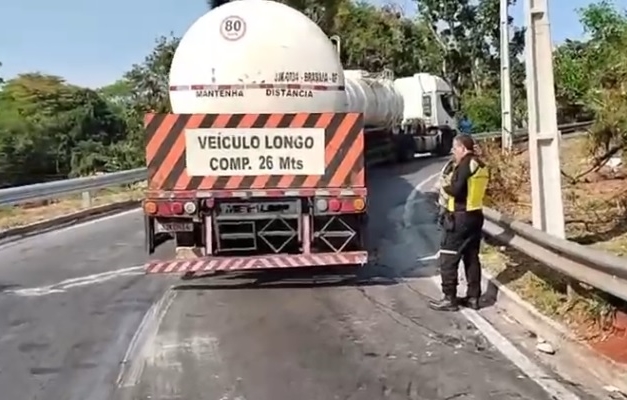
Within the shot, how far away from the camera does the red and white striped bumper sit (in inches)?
402

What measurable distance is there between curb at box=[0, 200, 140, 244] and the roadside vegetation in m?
7.80

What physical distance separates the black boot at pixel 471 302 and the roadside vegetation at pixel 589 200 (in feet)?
1.46

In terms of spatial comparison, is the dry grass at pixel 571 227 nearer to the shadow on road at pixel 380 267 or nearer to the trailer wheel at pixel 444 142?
the shadow on road at pixel 380 267

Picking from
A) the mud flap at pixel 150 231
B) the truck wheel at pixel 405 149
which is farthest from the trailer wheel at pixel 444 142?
the mud flap at pixel 150 231

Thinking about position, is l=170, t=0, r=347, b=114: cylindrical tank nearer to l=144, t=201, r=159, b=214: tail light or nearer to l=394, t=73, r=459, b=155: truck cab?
l=144, t=201, r=159, b=214: tail light

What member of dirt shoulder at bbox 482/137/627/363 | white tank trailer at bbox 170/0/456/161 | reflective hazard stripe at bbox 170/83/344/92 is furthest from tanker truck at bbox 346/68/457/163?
reflective hazard stripe at bbox 170/83/344/92

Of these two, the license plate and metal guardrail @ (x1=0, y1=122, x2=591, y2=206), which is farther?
metal guardrail @ (x1=0, y1=122, x2=591, y2=206)

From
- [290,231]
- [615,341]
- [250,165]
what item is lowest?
[615,341]

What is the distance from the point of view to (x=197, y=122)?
10.4 m

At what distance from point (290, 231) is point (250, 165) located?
854mm

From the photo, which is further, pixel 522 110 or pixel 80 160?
pixel 522 110

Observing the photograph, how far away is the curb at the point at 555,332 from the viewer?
6.52m

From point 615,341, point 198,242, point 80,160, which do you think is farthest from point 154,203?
point 80,160

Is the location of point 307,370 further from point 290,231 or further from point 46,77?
point 46,77
